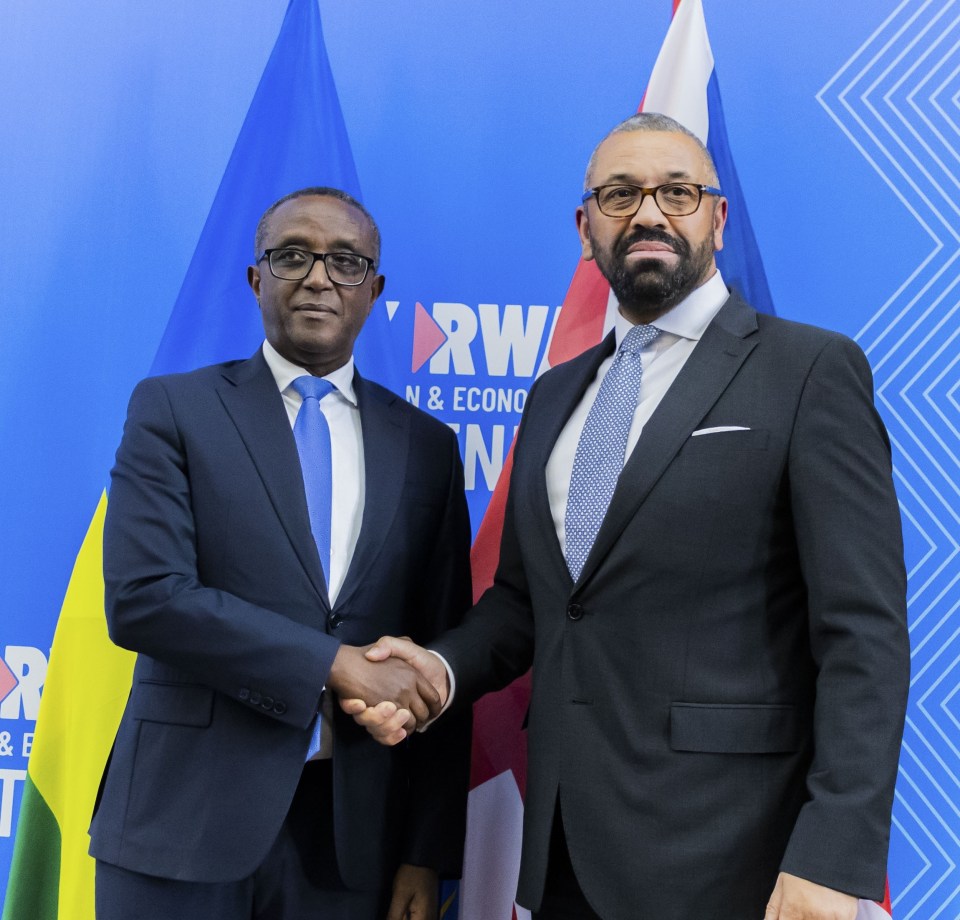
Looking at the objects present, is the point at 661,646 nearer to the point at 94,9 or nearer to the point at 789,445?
the point at 789,445

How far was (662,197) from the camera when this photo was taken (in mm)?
2072

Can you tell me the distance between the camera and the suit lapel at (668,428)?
1.81m

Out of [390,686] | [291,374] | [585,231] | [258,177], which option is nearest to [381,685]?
[390,686]

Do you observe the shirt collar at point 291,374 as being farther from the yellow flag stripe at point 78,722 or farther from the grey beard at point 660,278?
the yellow flag stripe at point 78,722

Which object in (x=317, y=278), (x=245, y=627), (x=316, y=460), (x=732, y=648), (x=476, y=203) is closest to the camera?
(x=732, y=648)

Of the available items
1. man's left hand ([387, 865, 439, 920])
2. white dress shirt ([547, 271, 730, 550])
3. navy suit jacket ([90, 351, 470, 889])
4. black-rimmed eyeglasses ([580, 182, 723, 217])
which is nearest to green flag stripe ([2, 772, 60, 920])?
navy suit jacket ([90, 351, 470, 889])

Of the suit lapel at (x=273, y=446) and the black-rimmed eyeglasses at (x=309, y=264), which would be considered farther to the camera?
the black-rimmed eyeglasses at (x=309, y=264)

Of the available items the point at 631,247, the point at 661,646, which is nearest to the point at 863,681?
the point at 661,646

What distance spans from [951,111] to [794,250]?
1.68ft

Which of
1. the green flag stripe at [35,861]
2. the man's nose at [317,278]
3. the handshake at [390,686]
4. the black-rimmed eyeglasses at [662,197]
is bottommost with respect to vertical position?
the green flag stripe at [35,861]

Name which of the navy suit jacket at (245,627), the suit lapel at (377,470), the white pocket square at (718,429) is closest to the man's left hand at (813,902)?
the white pocket square at (718,429)

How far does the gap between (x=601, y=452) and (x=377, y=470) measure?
50 centimetres

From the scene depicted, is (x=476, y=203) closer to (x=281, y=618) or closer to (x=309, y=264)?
(x=309, y=264)

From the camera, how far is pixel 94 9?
2953 millimetres
